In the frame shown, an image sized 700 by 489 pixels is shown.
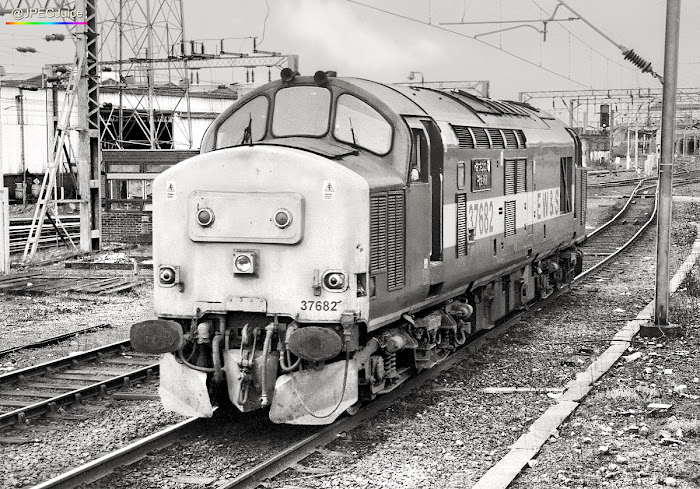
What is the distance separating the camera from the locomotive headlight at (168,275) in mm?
9750

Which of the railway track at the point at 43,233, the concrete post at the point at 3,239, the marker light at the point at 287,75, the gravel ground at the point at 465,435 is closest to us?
the gravel ground at the point at 465,435

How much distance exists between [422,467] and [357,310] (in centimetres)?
151

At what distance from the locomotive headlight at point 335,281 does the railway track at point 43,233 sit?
63.7ft

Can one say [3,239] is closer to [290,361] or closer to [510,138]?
[510,138]

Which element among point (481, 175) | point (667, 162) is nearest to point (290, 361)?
point (481, 175)

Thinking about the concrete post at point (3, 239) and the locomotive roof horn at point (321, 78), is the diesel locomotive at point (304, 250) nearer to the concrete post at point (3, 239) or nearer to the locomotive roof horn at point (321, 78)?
the locomotive roof horn at point (321, 78)

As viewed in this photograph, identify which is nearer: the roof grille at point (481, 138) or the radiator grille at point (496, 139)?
the roof grille at point (481, 138)

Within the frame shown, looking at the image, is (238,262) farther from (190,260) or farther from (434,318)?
(434,318)

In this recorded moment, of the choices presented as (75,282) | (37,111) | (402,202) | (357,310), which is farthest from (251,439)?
(37,111)

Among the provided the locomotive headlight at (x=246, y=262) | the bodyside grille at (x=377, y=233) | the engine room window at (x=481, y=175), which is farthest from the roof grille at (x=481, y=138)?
the locomotive headlight at (x=246, y=262)

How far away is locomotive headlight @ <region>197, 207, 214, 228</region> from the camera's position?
9.55 m

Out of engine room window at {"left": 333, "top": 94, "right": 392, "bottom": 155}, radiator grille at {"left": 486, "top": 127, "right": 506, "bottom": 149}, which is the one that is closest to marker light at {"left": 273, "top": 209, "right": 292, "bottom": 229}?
engine room window at {"left": 333, "top": 94, "right": 392, "bottom": 155}

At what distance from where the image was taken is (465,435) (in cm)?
990

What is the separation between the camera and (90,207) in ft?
87.0
